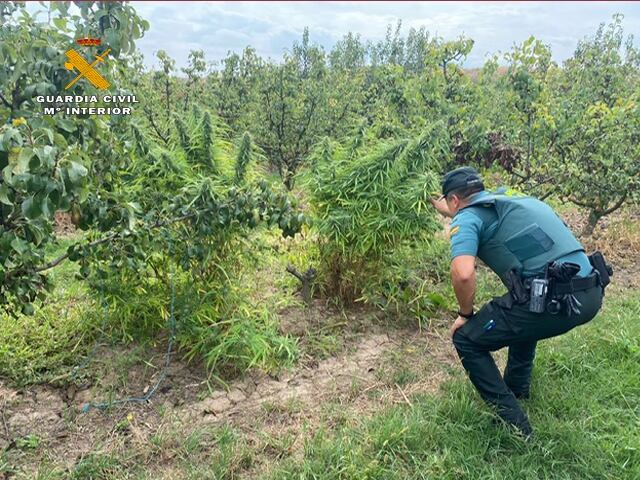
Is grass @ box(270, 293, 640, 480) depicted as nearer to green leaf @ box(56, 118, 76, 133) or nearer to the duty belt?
the duty belt

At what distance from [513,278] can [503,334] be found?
1.01 feet

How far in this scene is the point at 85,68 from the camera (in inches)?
78.2

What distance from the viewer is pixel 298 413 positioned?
3.00 metres

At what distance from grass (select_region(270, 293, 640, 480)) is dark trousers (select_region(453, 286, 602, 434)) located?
13 cm

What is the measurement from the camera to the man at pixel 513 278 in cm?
251

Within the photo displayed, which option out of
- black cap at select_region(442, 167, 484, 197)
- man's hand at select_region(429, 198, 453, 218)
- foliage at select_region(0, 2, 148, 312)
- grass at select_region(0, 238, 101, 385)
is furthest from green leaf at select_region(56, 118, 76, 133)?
man's hand at select_region(429, 198, 453, 218)

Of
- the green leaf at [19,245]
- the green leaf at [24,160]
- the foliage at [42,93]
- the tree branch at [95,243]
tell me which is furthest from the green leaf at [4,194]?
the tree branch at [95,243]

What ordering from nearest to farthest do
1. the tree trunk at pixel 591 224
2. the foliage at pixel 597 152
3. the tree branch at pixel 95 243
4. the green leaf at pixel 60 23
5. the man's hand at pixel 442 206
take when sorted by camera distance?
the green leaf at pixel 60 23
the tree branch at pixel 95 243
the man's hand at pixel 442 206
the foliage at pixel 597 152
the tree trunk at pixel 591 224

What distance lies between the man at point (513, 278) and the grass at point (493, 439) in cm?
17

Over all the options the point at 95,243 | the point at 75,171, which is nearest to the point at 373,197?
the point at 95,243

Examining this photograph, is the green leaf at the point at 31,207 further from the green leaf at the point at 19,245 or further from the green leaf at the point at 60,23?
the green leaf at the point at 60,23

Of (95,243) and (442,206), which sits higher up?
(442,206)

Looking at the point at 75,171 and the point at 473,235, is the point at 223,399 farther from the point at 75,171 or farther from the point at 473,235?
the point at 75,171

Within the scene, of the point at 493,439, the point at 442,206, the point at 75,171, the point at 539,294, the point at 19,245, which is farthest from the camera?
the point at 442,206
